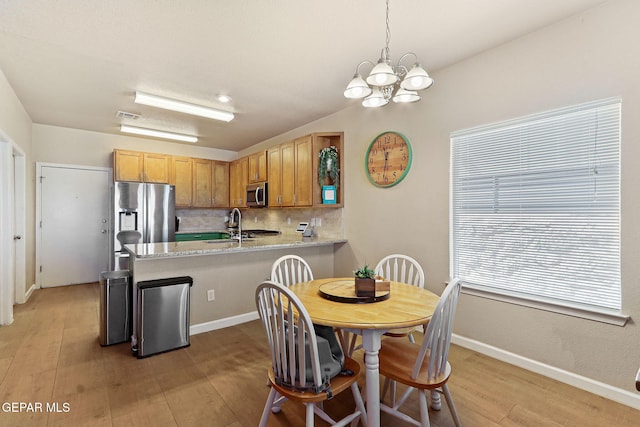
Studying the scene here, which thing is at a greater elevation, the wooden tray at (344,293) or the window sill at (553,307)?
the wooden tray at (344,293)

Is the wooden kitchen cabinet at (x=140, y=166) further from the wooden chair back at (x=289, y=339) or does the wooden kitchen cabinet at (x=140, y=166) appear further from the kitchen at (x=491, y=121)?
the wooden chair back at (x=289, y=339)

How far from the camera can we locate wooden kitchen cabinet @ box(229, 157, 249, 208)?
5.76 meters

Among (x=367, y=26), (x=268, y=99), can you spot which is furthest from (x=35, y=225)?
(x=367, y=26)

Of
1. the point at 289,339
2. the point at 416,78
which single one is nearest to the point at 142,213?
the point at 289,339

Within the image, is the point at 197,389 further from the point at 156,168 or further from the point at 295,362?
the point at 156,168

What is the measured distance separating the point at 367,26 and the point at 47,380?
11.4ft

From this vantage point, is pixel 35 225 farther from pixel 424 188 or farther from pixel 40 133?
pixel 424 188

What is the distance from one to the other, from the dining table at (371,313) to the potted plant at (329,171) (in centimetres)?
208

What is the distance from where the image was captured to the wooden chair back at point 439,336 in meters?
1.49

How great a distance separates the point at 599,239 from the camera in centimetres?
211

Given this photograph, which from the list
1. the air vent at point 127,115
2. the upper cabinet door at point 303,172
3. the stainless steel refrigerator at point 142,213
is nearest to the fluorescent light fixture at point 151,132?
the air vent at point 127,115

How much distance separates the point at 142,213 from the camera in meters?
4.95

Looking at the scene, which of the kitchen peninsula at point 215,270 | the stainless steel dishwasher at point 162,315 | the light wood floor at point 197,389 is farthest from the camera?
the kitchen peninsula at point 215,270

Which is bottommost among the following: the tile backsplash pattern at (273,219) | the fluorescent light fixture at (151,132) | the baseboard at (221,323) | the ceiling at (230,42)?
the baseboard at (221,323)
